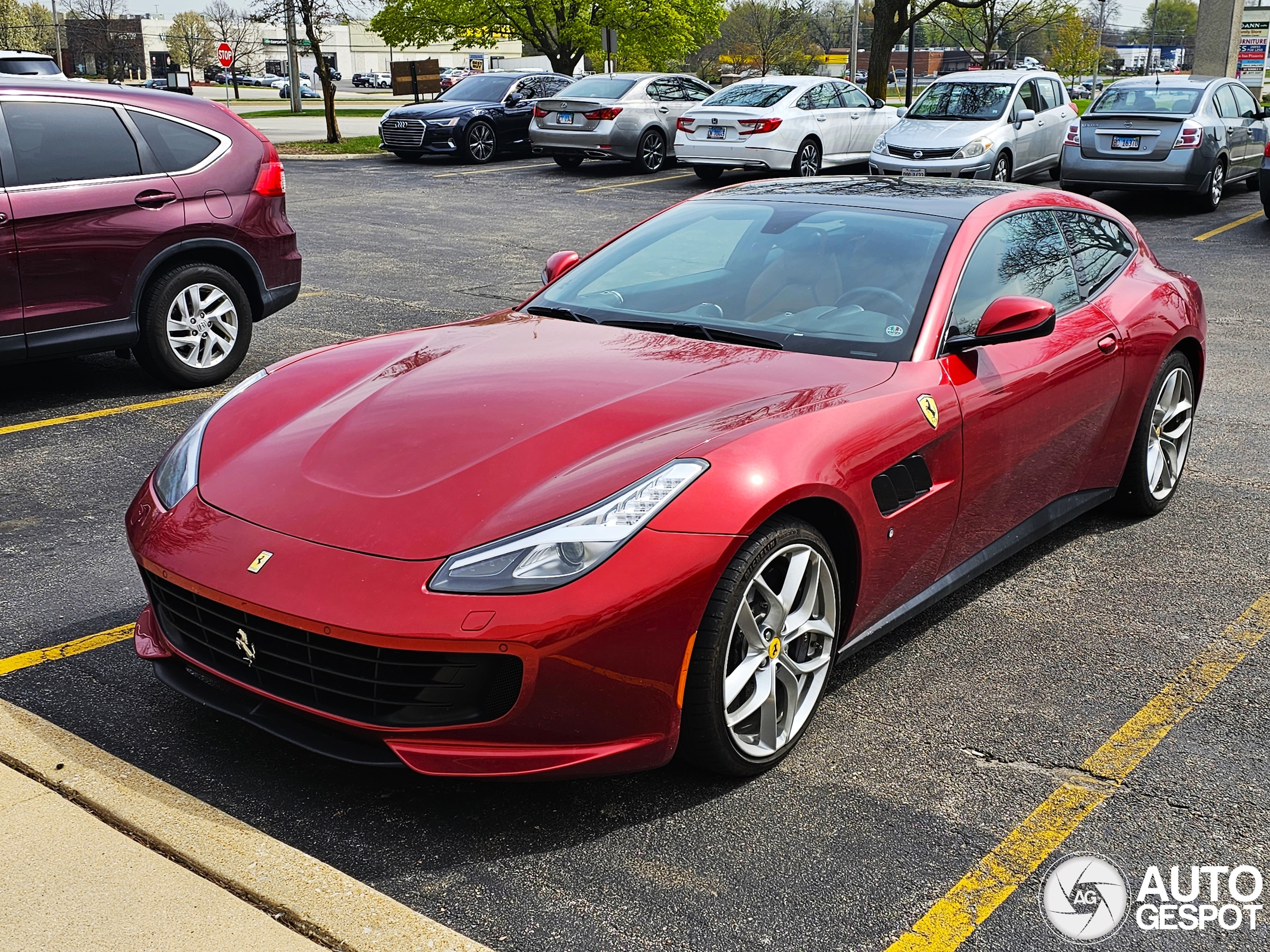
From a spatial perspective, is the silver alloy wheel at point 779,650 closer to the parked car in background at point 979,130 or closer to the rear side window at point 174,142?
the rear side window at point 174,142

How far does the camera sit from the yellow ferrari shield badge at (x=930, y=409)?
12.2 feet

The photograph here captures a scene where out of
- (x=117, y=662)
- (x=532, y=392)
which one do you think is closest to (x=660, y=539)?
(x=532, y=392)

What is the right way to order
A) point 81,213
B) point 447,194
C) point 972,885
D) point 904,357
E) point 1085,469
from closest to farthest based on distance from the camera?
point 972,885, point 904,357, point 1085,469, point 81,213, point 447,194

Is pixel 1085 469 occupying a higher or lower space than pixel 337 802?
higher

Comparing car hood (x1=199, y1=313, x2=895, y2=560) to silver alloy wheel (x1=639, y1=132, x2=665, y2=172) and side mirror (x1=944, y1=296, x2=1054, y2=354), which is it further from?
silver alloy wheel (x1=639, y1=132, x2=665, y2=172)

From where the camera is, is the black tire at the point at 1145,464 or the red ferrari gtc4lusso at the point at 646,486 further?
the black tire at the point at 1145,464

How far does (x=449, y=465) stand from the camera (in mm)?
3201

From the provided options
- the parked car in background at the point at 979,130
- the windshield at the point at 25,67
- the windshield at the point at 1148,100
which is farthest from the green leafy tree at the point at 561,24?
the windshield at the point at 25,67

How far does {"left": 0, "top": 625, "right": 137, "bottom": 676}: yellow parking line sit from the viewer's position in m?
3.86

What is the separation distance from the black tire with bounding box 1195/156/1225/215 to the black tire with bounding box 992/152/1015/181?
2470 millimetres

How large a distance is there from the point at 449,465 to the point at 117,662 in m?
1.44

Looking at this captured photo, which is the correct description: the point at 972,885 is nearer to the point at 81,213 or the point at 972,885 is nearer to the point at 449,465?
the point at 449,465

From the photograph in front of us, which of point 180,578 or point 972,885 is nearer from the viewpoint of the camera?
point 972,885

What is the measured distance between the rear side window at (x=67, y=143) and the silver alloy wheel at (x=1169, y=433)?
5447 millimetres
